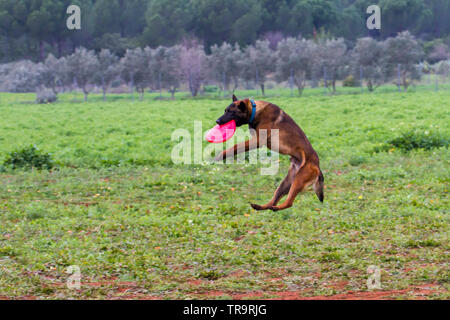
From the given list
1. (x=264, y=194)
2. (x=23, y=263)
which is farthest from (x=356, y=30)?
(x=23, y=263)

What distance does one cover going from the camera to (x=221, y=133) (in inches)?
121

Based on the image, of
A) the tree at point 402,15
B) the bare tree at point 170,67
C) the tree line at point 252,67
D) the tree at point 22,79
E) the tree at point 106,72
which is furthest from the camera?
the tree at point 402,15

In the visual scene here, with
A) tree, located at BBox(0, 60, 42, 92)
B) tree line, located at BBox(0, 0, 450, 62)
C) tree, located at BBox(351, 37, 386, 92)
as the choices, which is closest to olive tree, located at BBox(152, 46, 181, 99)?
tree, located at BBox(0, 60, 42, 92)

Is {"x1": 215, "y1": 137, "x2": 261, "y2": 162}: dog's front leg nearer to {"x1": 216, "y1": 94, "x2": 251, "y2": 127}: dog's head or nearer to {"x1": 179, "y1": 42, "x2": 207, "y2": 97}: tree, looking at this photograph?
{"x1": 216, "y1": 94, "x2": 251, "y2": 127}: dog's head

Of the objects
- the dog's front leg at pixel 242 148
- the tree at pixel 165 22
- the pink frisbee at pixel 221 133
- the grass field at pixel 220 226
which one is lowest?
the grass field at pixel 220 226

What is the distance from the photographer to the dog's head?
3195 mm

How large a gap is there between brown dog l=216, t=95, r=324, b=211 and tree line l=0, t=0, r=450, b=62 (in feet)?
268

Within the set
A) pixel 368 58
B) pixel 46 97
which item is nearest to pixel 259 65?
pixel 368 58

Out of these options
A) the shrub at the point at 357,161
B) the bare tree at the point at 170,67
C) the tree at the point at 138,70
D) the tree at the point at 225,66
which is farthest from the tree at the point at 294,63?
the shrub at the point at 357,161

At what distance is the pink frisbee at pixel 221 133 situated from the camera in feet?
9.91

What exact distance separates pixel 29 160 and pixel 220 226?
33.7 ft

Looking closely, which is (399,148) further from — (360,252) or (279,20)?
(279,20)

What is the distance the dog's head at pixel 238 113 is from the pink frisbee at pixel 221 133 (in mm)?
28

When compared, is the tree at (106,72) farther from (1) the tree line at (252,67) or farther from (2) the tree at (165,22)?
(2) the tree at (165,22)
